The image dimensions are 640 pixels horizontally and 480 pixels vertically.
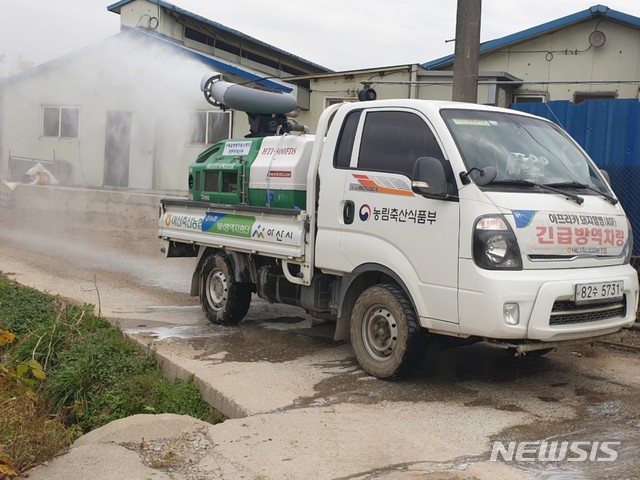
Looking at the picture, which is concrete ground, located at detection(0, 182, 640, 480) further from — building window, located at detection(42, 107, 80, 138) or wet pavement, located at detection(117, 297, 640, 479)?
building window, located at detection(42, 107, 80, 138)

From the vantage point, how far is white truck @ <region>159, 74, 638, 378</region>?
5.79m

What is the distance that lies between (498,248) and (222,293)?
3.95m

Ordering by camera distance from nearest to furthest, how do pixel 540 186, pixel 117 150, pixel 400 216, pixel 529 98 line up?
pixel 540 186 → pixel 400 216 → pixel 529 98 → pixel 117 150

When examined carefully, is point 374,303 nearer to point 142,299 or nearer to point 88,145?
point 142,299

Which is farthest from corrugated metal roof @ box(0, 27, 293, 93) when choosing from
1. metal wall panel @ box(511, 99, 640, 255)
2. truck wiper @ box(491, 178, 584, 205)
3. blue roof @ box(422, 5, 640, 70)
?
truck wiper @ box(491, 178, 584, 205)

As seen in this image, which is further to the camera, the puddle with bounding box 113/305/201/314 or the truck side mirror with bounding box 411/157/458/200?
the puddle with bounding box 113/305/201/314

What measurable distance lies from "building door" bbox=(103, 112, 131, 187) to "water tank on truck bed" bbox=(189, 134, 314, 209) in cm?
1470

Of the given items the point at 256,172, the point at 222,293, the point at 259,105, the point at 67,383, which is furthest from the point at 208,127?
the point at 67,383

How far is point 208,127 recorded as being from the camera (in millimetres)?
21906

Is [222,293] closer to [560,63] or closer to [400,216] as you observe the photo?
[400,216]

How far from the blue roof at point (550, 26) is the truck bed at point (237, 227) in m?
9.33

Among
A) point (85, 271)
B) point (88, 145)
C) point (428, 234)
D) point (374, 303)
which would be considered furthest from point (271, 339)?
point (88, 145)

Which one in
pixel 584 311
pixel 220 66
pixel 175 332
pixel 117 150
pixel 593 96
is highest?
pixel 220 66

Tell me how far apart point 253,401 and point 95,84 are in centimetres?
1731
